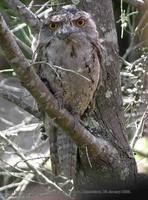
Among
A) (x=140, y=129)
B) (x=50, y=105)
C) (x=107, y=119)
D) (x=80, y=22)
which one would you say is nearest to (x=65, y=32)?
(x=80, y=22)

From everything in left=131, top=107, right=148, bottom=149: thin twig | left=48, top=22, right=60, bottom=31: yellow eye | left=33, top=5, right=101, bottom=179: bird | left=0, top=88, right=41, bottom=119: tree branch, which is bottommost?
left=131, top=107, right=148, bottom=149: thin twig

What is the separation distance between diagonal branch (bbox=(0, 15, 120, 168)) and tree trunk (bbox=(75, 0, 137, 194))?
0.06m

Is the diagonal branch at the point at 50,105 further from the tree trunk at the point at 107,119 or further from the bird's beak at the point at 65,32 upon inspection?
the bird's beak at the point at 65,32

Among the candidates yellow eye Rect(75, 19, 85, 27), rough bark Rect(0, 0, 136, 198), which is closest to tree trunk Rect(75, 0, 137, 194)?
rough bark Rect(0, 0, 136, 198)

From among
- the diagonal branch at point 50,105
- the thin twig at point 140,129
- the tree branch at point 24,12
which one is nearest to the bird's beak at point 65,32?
the tree branch at point 24,12

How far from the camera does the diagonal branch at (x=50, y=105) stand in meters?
1.77

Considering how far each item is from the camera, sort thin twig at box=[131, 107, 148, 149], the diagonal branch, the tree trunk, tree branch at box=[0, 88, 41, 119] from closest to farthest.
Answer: the diagonal branch < tree branch at box=[0, 88, 41, 119] < the tree trunk < thin twig at box=[131, 107, 148, 149]

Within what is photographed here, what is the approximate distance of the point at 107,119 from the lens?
9.61 feet

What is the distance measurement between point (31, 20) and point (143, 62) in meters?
0.89

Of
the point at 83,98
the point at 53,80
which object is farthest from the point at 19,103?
the point at 83,98

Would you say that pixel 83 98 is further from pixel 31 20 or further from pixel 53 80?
pixel 31 20

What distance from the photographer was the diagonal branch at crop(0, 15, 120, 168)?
1772 mm

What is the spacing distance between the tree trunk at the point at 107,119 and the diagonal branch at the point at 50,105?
0.19 feet

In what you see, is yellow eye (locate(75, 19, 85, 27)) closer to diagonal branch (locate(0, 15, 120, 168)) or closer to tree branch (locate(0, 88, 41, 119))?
tree branch (locate(0, 88, 41, 119))
